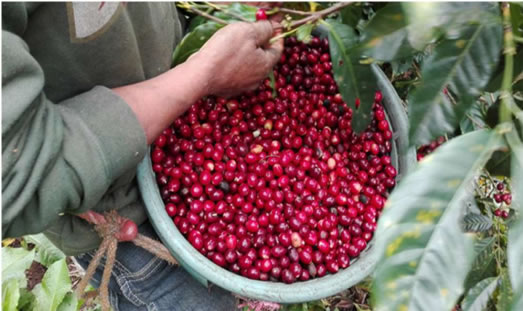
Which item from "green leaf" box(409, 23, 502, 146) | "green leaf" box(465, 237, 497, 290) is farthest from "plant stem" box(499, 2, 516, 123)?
"green leaf" box(465, 237, 497, 290)

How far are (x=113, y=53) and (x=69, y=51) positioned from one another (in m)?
0.09

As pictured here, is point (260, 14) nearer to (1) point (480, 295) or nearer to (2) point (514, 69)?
(2) point (514, 69)

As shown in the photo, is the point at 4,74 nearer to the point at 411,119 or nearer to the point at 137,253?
the point at 411,119

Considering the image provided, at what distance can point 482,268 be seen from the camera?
950mm

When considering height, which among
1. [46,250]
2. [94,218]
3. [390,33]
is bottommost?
[46,250]

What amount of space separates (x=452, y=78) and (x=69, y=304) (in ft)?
3.94

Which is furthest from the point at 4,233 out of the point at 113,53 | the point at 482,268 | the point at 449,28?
the point at 482,268

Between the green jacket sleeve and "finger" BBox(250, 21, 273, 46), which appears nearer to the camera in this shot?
the green jacket sleeve

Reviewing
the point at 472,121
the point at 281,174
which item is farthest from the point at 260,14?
the point at 472,121

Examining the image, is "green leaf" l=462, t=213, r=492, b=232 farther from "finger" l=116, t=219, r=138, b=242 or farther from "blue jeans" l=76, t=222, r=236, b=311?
"finger" l=116, t=219, r=138, b=242

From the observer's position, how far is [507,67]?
0.46 m

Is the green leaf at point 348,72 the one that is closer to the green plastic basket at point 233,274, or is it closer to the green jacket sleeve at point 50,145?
the green plastic basket at point 233,274

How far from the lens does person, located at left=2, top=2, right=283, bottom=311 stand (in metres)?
0.63

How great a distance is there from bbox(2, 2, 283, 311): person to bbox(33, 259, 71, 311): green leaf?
13 cm
